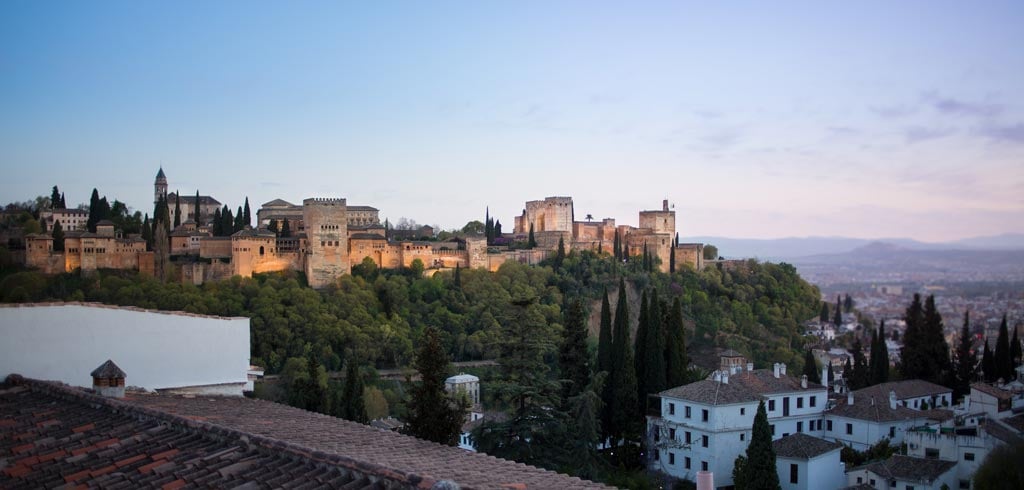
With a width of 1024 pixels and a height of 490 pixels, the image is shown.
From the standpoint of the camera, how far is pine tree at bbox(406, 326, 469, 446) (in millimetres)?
14648

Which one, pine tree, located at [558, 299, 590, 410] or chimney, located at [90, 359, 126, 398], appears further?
pine tree, located at [558, 299, 590, 410]

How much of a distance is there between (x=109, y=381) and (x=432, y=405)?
270 inches

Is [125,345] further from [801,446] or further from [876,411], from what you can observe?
[876,411]

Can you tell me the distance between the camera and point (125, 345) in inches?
391

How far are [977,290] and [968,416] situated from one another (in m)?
6.52

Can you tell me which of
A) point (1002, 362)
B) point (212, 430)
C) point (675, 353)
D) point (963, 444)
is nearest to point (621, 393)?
point (675, 353)

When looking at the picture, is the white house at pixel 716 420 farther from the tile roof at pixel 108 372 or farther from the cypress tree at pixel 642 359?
the tile roof at pixel 108 372

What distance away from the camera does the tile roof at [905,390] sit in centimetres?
2730

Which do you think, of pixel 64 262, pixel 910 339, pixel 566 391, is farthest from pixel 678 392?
pixel 64 262

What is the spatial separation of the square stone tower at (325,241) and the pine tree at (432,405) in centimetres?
3850

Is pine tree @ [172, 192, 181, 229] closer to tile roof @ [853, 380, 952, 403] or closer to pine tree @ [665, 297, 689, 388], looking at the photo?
pine tree @ [665, 297, 689, 388]

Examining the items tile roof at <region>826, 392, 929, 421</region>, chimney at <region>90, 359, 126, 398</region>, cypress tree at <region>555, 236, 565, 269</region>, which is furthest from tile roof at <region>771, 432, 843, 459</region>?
cypress tree at <region>555, 236, 565, 269</region>

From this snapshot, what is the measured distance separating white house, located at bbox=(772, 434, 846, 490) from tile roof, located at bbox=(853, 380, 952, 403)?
5463 mm

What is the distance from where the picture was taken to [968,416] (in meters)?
23.7
